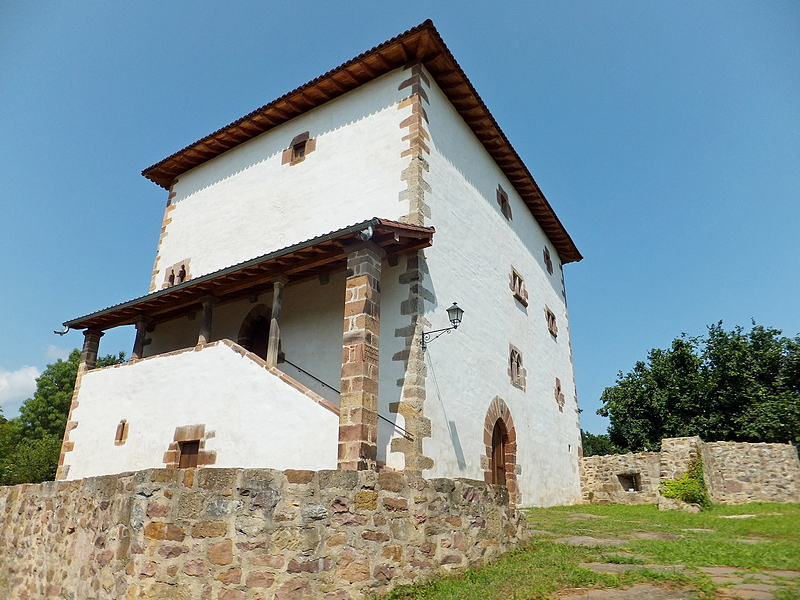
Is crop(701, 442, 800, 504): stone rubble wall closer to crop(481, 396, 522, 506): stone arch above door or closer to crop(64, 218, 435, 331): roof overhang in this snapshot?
crop(481, 396, 522, 506): stone arch above door

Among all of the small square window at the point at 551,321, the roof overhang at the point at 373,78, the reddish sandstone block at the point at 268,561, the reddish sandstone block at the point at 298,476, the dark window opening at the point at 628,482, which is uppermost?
the roof overhang at the point at 373,78

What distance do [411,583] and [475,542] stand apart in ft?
3.36

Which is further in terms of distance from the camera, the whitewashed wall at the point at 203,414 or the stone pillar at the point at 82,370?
the stone pillar at the point at 82,370

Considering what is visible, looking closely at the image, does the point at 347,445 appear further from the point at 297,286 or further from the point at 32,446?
the point at 32,446

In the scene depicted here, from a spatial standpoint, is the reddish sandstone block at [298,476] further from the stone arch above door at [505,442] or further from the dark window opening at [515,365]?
the dark window opening at [515,365]

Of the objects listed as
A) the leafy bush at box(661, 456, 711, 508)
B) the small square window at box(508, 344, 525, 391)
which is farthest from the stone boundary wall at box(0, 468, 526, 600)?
the leafy bush at box(661, 456, 711, 508)

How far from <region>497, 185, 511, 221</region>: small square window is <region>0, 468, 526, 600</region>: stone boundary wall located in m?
8.89

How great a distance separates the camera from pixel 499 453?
36.0ft

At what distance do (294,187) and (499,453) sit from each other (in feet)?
22.3

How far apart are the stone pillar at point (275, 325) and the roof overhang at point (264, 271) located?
0.45ft

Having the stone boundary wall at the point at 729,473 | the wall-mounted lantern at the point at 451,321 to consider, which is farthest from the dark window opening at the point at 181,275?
the stone boundary wall at the point at 729,473

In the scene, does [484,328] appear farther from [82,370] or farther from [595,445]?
[595,445]

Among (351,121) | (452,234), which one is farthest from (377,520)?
(351,121)

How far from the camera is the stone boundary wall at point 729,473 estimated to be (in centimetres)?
1399
